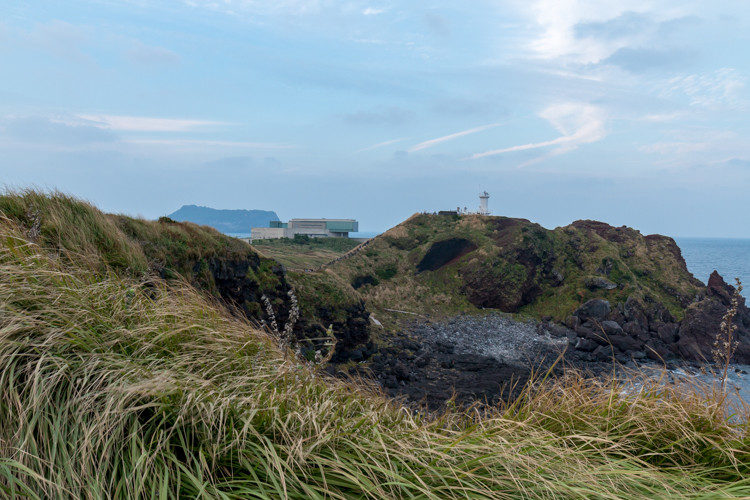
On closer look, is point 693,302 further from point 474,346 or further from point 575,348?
point 474,346

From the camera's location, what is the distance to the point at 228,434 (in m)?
2.51

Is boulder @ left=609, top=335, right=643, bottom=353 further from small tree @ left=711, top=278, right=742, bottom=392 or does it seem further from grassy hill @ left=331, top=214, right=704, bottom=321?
small tree @ left=711, top=278, right=742, bottom=392

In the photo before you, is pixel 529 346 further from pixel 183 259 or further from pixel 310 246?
pixel 310 246

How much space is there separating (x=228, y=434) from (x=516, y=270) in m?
41.6

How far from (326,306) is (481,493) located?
20.4 meters

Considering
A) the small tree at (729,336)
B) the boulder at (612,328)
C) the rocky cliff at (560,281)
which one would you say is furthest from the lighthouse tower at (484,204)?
the small tree at (729,336)

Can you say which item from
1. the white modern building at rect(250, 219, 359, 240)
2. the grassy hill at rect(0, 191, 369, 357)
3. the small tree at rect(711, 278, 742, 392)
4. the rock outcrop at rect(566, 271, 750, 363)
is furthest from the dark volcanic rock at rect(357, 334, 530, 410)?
the white modern building at rect(250, 219, 359, 240)

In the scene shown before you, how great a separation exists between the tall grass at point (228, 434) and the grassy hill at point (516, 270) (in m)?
30.6

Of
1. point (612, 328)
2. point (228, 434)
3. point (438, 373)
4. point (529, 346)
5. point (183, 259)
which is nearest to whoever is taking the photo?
point (228, 434)

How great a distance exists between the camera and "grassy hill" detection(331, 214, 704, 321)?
38500 mm

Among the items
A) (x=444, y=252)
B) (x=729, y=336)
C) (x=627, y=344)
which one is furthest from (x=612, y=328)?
(x=729, y=336)

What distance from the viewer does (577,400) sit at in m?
4.09

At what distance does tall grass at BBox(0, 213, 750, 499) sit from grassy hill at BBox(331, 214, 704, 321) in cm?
3057

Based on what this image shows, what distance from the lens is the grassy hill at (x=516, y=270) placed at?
126 feet
